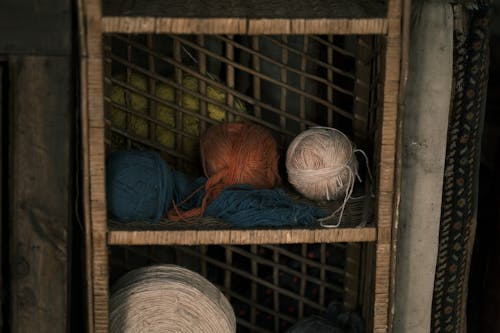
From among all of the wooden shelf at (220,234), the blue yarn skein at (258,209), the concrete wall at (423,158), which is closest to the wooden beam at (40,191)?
the wooden shelf at (220,234)

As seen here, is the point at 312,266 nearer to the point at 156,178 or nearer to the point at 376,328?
the point at 376,328

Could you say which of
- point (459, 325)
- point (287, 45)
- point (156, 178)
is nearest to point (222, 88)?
point (287, 45)

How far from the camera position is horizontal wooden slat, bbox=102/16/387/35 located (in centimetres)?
142

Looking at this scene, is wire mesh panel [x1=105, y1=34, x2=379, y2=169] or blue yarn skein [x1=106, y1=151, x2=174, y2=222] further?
wire mesh panel [x1=105, y1=34, x2=379, y2=169]

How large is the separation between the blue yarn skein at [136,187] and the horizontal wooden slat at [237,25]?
11.7 inches

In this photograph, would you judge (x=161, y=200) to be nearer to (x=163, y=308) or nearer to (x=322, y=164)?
(x=163, y=308)

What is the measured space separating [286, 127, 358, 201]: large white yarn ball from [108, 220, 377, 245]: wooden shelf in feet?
0.42

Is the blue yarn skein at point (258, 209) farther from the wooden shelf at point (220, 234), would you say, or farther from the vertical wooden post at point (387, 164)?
the vertical wooden post at point (387, 164)

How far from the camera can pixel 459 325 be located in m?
1.90

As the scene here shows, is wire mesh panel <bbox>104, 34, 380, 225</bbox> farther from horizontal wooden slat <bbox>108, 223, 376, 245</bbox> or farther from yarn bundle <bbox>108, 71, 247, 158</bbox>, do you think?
horizontal wooden slat <bbox>108, 223, 376, 245</bbox>

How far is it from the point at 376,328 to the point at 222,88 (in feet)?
2.09

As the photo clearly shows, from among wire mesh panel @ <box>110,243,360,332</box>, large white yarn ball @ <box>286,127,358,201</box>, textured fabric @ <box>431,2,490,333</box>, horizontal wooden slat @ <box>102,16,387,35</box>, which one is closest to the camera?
horizontal wooden slat @ <box>102,16,387,35</box>

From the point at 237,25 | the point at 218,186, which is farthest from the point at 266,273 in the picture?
the point at 237,25

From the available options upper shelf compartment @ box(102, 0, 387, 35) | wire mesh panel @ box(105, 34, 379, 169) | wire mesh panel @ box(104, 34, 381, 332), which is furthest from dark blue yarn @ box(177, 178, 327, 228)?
upper shelf compartment @ box(102, 0, 387, 35)
